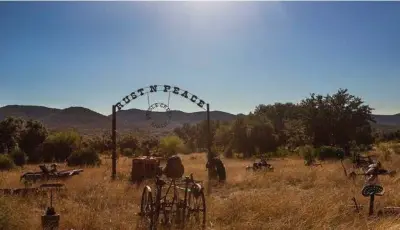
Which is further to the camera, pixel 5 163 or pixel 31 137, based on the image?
pixel 31 137

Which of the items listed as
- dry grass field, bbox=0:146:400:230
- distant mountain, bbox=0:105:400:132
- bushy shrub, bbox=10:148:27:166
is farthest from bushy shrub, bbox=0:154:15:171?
distant mountain, bbox=0:105:400:132

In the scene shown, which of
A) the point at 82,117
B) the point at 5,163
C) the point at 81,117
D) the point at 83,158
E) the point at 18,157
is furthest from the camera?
the point at 82,117

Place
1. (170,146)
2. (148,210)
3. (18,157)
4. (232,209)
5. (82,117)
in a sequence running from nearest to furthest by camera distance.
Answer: (148,210) → (232,209) → (18,157) → (170,146) → (82,117)

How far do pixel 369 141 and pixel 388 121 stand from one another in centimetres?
11424

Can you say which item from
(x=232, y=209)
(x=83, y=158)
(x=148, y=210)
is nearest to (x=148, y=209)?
(x=148, y=210)

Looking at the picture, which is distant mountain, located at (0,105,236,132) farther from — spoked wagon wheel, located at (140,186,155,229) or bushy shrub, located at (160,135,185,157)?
spoked wagon wheel, located at (140,186,155,229)

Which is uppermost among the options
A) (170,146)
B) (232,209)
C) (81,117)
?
(81,117)

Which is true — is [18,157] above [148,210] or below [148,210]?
above

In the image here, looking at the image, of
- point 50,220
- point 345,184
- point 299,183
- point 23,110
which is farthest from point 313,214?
point 23,110

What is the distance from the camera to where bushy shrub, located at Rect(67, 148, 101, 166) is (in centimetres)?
2303

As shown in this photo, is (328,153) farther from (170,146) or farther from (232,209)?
(232,209)

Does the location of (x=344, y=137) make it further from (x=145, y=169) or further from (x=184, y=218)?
(x=184, y=218)

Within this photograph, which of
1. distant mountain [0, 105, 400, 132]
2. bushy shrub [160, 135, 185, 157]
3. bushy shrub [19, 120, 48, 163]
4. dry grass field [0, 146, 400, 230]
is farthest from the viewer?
distant mountain [0, 105, 400, 132]

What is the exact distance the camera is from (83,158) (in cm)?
2336
